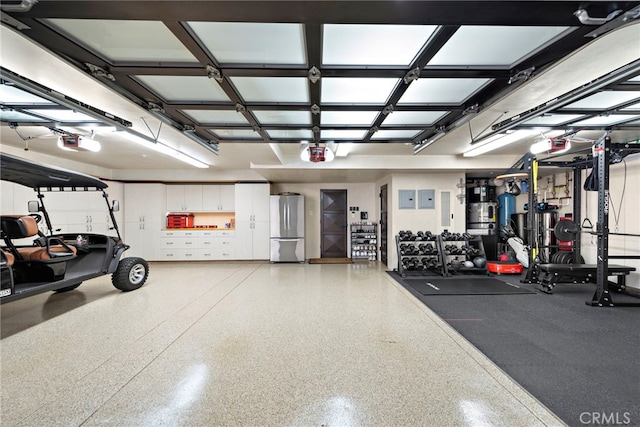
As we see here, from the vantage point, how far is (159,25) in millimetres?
1683

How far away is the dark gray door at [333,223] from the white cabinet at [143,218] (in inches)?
188

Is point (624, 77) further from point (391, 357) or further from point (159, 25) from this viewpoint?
point (159, 25)

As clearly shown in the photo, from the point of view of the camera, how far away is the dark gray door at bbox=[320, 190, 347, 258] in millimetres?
8320

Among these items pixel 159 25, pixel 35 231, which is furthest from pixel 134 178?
pixel 159 25

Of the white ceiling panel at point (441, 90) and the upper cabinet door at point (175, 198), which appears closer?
the white ceiling panel at point (441, 90)

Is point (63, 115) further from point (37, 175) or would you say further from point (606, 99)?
point (606, 99)

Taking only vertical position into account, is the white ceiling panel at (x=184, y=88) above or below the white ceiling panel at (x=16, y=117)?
below

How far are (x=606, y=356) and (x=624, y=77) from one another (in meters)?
2.39

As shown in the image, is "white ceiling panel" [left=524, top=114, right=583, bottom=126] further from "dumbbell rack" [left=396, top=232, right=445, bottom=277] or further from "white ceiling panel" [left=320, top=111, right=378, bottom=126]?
"dumbbell rack" [left=396, top=232, right=445, bottom=277]

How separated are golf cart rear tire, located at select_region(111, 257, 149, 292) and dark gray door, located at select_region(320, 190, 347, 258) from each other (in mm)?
4786

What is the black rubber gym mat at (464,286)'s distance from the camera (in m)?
4.53

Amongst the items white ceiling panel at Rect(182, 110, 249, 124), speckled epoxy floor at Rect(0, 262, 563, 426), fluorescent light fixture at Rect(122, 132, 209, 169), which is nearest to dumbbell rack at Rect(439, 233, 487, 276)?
speckled epoxy floor at Rect(0, 262, 563, 426)

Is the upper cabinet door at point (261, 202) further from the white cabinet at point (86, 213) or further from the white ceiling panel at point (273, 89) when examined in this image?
the white ceiling panel at point (273, 89)

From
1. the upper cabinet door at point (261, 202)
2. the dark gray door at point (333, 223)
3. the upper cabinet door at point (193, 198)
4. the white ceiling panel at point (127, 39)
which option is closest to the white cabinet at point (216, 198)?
the upper cabinet door at point (193, 198)
